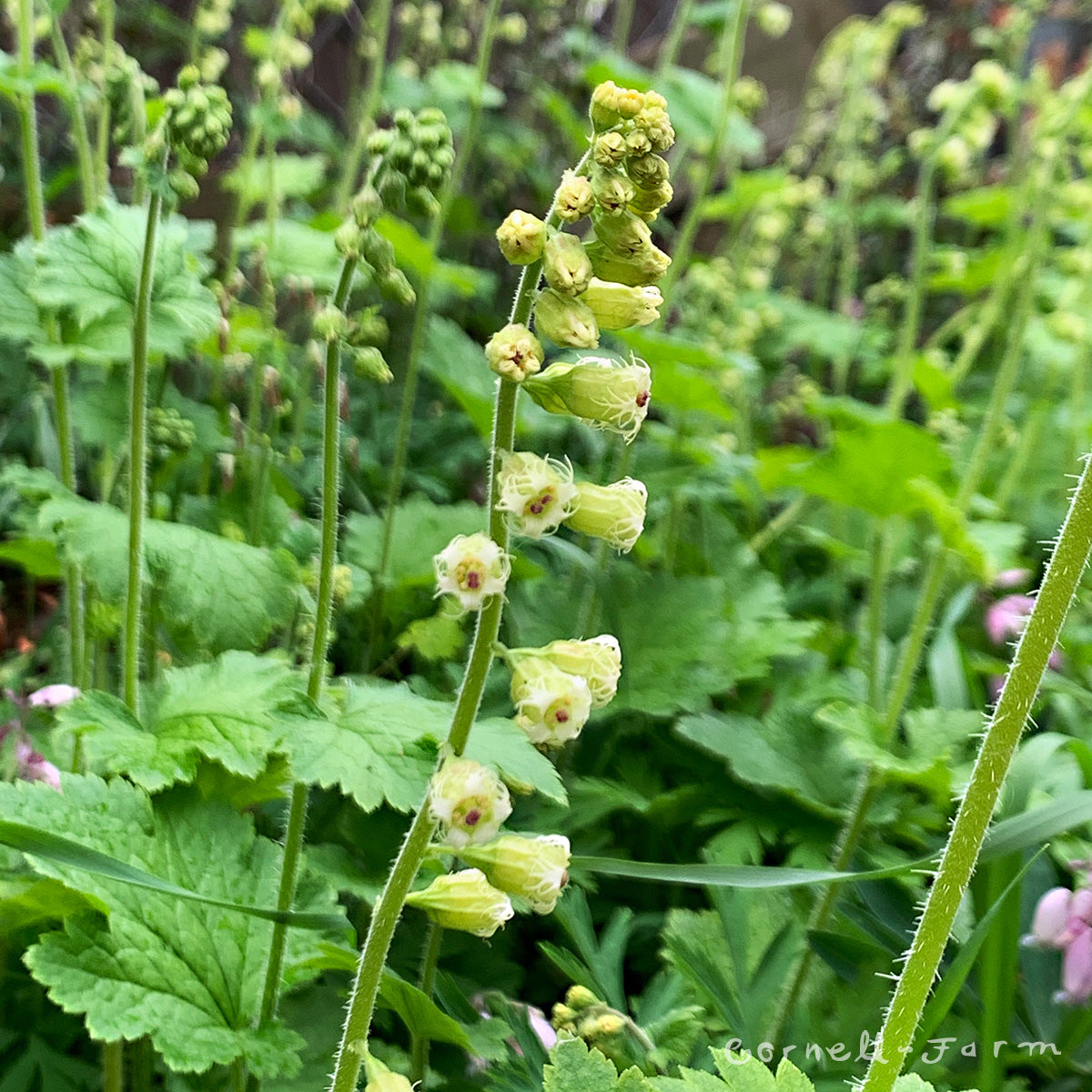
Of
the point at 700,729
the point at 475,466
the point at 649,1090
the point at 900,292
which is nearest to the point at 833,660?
the point at 700,729

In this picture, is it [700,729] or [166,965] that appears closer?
[166,965]

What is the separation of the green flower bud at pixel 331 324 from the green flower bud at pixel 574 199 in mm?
276

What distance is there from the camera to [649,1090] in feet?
2.27

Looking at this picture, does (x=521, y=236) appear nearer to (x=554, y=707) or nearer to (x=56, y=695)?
(x=554, y=707)

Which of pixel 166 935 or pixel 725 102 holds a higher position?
pixel 725 102

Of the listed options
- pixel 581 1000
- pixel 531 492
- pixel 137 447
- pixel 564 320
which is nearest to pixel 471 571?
pixel 531 492

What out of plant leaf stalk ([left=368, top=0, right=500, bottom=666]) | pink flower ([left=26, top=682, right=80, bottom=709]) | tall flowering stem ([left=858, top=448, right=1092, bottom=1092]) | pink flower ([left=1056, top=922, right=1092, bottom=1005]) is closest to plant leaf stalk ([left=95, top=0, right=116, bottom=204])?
plant leaf stalk ([left=368, top=0, right=500, bottom=666])

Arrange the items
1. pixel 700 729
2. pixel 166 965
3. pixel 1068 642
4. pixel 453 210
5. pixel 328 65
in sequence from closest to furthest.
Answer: pixel 166 965 → pixel 700 729 → pixel 1068 642 → pixel 453 210 → pixel 328 65

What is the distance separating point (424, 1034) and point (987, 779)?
545 millimetres

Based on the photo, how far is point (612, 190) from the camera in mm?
584

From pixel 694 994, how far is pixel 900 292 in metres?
1.97

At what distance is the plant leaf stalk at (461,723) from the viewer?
62cm

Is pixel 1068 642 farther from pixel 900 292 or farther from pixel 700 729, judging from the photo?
pixel 900 292

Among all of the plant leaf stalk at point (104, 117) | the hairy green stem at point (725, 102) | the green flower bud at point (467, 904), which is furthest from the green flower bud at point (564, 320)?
the hairy green stem at point (725, 102)
